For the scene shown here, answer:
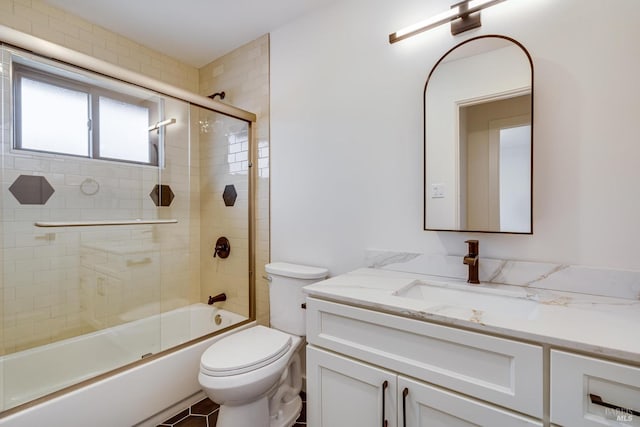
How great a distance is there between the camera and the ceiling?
5.95 feet

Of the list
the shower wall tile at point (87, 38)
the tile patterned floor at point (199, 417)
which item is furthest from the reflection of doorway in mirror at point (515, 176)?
the shower wall tile at point (87, 38)

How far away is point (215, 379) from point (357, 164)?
1274 mm

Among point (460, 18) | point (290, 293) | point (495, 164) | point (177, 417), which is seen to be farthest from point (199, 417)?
point (460, 18)

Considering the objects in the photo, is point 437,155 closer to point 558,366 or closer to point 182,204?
point 558,366

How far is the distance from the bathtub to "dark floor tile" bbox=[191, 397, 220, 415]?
0.09 metres

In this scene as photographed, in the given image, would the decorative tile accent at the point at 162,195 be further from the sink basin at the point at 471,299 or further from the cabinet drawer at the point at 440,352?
the sink basin at the point at 471,299

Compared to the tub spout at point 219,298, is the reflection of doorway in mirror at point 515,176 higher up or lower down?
higher up

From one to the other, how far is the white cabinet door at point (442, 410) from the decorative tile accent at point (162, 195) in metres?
1.99

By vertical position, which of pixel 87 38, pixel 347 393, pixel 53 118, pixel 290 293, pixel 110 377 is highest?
pixel 87 38

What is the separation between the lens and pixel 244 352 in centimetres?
141

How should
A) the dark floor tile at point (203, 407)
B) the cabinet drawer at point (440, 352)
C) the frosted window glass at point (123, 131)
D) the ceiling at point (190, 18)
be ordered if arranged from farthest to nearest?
1. the frosted window glass at point (123, 131)
2. the ceiling at point (190, 18)
3. the dark floor tile at point (203, 407)
4. the cabinet drawer at point (440, 352)

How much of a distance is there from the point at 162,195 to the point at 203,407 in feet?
4.76

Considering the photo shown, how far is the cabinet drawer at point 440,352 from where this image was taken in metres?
0.79

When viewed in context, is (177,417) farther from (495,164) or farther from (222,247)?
(495,164)
